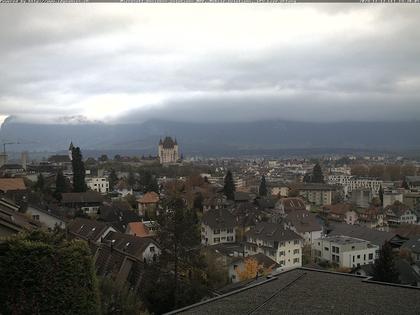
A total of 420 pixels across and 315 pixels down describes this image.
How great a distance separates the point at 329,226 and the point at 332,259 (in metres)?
5.69

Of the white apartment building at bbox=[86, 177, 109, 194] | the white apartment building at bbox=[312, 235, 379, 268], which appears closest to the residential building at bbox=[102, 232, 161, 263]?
the white apartment building at bbox=[312, 235, 379, 268]

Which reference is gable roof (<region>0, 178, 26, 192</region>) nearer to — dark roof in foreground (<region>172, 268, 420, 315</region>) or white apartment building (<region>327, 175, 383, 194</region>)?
dark roof in foreground (<region>172, 268, 420, 315</region>)

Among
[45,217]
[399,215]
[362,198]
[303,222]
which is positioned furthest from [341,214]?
[45,217]

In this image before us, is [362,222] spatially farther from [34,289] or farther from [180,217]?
[34,289]

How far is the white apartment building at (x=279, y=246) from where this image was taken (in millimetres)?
15688

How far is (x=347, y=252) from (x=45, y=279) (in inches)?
524

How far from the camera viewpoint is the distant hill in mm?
95625

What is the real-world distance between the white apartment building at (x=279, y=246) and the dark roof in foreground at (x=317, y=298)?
34.8 feet

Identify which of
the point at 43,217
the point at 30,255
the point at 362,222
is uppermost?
the point at 30,255

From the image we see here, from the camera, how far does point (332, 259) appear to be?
1678cm

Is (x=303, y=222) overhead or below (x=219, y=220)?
below

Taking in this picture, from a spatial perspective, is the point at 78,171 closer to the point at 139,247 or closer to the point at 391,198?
the point at 139,247

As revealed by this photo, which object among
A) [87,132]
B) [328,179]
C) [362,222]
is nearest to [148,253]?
[362,222]

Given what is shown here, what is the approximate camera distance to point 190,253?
29.8ft
